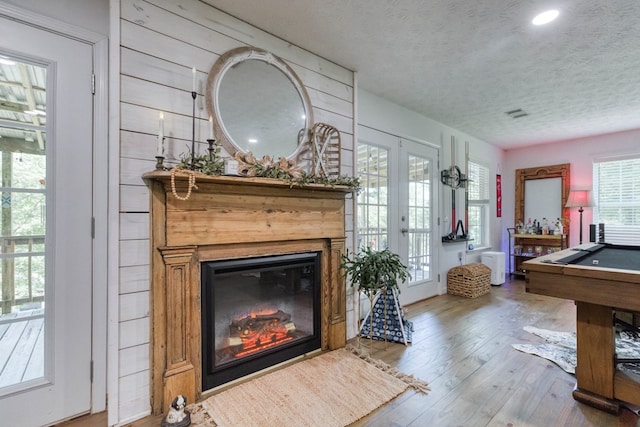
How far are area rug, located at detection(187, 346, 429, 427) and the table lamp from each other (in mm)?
4696

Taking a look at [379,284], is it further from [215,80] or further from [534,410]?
[215,80]

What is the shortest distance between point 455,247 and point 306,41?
3.69 metres

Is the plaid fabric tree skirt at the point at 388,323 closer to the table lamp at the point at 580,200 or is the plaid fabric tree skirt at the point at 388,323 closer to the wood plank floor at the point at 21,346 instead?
the wood plank floor at the point at 21,346

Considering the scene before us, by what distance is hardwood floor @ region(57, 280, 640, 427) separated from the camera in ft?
5.50

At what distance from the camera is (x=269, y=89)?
7.45 feet

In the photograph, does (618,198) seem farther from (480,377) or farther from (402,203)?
(480,377)

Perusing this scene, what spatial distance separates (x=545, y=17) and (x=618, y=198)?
174 inches

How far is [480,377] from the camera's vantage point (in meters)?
2.11

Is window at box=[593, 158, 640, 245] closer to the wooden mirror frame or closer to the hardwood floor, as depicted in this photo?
the wooden mirror frame

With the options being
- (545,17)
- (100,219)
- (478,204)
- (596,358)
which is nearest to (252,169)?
(100,219)

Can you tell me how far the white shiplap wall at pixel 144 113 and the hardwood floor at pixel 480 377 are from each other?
0.41 m

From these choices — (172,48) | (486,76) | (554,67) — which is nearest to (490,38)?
(486,76)

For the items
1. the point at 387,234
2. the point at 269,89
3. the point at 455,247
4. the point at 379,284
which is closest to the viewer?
the point at 269,89

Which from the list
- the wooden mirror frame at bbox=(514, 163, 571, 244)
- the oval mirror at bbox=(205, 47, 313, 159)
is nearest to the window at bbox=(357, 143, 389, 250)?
the oval mirror at bbox=(205, 47, 313, 159)
